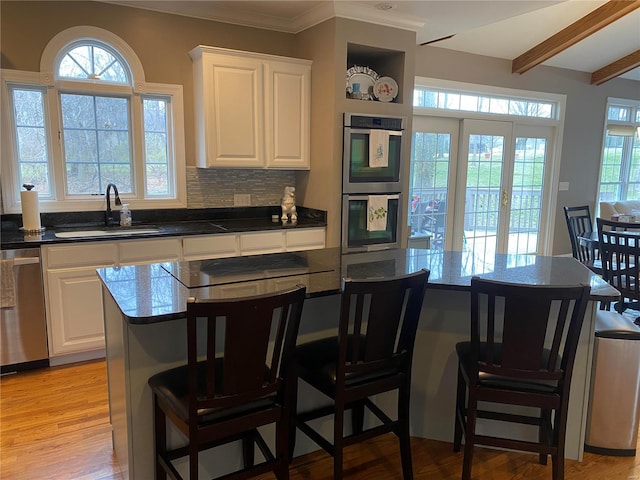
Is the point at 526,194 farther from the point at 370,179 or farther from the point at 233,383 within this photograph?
the point at 233,383

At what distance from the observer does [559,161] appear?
6328 millimetres

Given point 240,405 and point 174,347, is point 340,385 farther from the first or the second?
point 174,347

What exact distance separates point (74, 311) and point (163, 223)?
3.39 feet

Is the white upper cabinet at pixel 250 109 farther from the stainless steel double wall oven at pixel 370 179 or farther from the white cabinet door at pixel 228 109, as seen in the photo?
the stainless steel double wall oven at pixel 370 179

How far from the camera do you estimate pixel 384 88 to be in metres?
4.15

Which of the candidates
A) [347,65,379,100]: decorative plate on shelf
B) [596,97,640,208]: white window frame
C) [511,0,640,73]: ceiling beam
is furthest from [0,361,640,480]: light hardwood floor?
[596,97,640,208]: white window frame

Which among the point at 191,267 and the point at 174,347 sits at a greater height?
the point at 191,267

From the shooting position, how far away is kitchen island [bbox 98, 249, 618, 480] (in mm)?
1826

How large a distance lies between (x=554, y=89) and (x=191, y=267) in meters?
5.66

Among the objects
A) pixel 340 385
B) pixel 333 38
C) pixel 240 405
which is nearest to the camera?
pixel 240 405

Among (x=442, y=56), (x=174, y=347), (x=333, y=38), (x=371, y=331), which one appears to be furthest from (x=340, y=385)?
(x=442, y=56)

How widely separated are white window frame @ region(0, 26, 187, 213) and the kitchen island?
1790 mm

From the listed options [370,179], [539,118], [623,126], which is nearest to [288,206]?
[370,179]

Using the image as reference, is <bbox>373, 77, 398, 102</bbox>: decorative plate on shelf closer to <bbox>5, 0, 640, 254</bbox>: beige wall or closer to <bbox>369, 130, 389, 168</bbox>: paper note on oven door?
<bbox>5, 0, 640, 254</bbox>: beige wall
